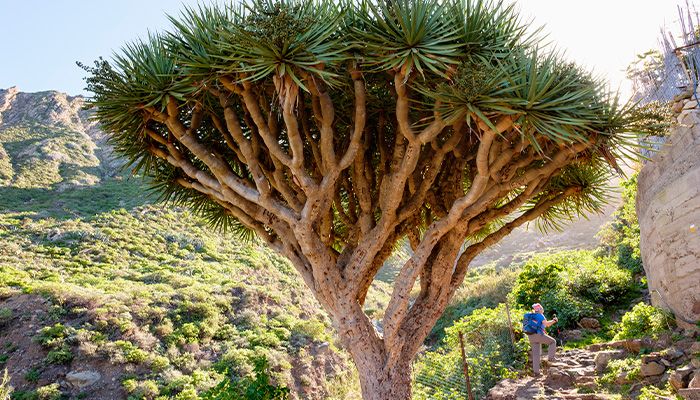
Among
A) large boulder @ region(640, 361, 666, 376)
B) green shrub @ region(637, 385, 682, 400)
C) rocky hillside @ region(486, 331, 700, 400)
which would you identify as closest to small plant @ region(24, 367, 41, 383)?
rocky hillside @ region(486, 331, 700, 400)

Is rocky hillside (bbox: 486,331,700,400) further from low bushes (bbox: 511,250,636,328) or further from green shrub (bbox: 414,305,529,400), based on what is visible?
low bushes (bbox: 511,250,636,328)

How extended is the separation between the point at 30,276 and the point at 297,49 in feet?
39.8

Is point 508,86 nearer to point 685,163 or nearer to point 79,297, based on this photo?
point 685,163

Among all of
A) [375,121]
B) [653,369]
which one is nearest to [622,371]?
[653,369]

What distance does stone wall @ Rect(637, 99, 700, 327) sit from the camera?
19.7 ft

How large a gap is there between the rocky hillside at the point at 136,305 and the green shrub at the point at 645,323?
484 centimetres

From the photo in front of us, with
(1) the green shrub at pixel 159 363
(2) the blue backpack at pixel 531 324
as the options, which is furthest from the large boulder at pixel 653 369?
(1) the green shrub at pixel 159 363

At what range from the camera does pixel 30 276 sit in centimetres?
1227

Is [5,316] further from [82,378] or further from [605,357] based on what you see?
[605,357]

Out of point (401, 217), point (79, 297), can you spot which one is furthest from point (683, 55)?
point (79, 297)

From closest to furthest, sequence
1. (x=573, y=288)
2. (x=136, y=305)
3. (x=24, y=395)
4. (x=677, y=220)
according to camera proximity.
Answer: (x=677, y=220)
(x=24, y=395)
(x=573, y=288)
(x=136, y=305)

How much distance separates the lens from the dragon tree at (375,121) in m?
4.22

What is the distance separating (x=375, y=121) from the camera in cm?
584

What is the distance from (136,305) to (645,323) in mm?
11231
